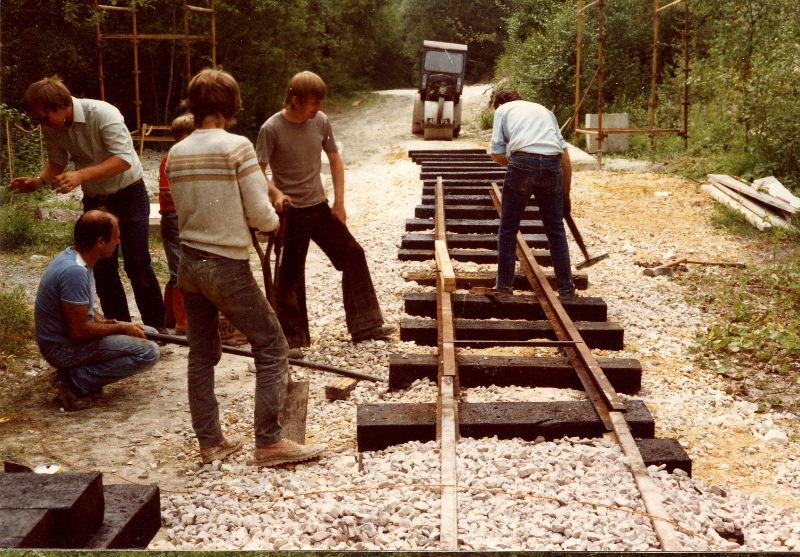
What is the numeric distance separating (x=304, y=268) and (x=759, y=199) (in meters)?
7.55

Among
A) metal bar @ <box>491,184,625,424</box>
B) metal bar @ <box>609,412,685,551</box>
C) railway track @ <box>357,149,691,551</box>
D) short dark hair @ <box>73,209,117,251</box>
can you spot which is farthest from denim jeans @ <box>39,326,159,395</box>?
metal bar @ <box>609,412,685,551</box>

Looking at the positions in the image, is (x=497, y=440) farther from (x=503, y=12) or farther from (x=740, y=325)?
(x=503, y=12)

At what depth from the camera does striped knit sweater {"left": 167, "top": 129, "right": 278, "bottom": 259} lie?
3748mm

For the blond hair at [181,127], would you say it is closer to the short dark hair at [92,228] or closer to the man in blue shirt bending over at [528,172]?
the short dark hair at [92,228]

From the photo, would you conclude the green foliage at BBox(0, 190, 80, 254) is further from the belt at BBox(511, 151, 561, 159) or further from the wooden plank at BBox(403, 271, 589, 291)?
the belt at BBox(511, 151, 561, 159)

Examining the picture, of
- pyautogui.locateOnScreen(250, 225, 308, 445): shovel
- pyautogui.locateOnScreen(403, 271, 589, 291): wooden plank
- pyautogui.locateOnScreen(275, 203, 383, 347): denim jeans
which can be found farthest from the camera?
pyautogui.locateOnScreen(403, 271, 589, 291): wooden plank

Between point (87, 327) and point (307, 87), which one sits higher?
point (307, 87)

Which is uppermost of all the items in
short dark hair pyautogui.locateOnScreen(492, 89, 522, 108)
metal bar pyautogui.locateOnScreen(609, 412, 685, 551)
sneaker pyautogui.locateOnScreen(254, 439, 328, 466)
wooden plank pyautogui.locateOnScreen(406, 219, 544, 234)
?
short dark hair pyautogui.locateOnScreen(492, 89, 522, 108)

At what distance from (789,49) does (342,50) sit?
26827mm

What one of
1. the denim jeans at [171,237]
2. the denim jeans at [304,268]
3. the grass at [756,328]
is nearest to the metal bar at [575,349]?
the grass at [756,328]

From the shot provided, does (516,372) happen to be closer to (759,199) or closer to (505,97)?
(505,97)

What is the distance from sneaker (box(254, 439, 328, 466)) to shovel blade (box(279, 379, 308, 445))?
0.86ft

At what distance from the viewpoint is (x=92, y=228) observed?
487cm

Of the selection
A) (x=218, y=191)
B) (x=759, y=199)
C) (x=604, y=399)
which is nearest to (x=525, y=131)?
(x=604, y=399)
